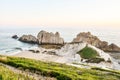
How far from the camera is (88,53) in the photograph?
7500cm

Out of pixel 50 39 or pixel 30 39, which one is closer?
pixel 50 39

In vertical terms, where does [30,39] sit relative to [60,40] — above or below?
above

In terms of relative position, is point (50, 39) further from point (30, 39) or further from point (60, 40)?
point (30, 39)

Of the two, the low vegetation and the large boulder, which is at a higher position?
the large boulder

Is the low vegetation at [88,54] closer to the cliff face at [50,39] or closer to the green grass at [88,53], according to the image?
the green grass at [88,53]

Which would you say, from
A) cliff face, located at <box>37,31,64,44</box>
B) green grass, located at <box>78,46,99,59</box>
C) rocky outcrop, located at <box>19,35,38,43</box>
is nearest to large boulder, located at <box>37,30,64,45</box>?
cliff face, located at <box>37,31,64,44</box>

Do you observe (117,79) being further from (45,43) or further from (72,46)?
(45,43)

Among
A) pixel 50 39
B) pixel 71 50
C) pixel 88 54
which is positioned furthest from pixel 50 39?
pixel 88 54

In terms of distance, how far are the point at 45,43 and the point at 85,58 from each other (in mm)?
44389

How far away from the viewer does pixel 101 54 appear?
76438mm

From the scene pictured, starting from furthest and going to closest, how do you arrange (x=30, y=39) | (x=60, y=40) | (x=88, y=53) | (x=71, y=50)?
(x=30, y=39)
(x=60, y=40)
(x=71, y=50)
(x=88, y=53)

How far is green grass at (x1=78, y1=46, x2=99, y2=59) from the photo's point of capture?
73.9 m

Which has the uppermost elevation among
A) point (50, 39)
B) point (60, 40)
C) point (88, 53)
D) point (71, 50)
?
point (50, 39)

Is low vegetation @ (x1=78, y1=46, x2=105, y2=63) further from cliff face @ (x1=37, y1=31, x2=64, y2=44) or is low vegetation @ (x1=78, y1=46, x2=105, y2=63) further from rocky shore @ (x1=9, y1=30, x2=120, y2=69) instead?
cliff face @ (x1=37, y1=31, x2=64, y2=44)
